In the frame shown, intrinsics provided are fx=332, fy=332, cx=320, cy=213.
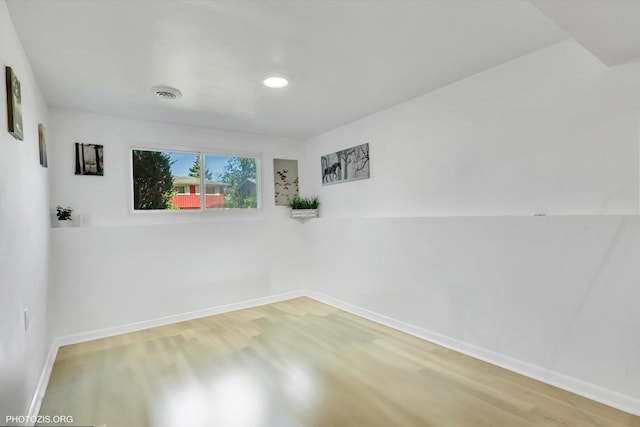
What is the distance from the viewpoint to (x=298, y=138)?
4.60 metres

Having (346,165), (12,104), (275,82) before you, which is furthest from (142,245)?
(346,165)

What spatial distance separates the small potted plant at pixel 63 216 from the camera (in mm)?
3029

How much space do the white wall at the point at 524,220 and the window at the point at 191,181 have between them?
1.78 metres

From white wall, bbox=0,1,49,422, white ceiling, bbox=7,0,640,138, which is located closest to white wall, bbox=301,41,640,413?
white ceiling, bbox=7,0,640,138

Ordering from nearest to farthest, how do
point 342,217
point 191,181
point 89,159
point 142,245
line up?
point 89,159 → point 142,245 → point 191,181 → point 342,217

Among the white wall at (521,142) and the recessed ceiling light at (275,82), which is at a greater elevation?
the recessed ceiling light at (275,82)

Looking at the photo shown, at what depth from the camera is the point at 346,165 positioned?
13.0ft

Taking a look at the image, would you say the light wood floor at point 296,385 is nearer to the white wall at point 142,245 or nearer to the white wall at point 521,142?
the white wall at point 142,245

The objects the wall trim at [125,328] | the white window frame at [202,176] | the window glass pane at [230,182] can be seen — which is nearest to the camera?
the wall trim at [125,328]

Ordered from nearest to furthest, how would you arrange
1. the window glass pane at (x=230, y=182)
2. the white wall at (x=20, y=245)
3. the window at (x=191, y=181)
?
the white wall at (x=20, y=245) < the window at (x=191, y=181) < the window glass pane at (x=230, y=182)

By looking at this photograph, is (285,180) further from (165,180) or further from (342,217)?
(165,180)

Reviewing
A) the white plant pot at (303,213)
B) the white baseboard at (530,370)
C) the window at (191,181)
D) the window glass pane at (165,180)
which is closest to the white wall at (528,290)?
the white baseboard at (530,370)

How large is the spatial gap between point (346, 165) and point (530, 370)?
263 cm

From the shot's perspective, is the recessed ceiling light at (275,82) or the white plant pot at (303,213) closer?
the recessed ceiling light at (275,82)
